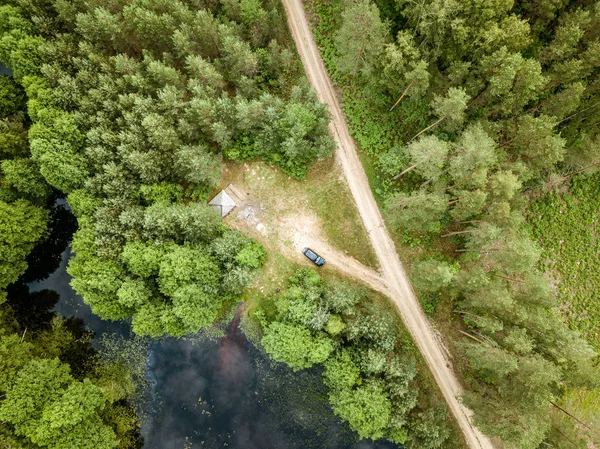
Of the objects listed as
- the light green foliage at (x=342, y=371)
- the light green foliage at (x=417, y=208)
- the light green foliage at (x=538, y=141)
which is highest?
the light green foliage at (x=538, y=141)

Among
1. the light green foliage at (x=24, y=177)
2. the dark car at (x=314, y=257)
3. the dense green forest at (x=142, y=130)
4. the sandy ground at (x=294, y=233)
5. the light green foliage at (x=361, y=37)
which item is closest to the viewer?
the light green foliage at (x=361, y=37)

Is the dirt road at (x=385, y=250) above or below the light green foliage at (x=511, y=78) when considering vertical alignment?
below

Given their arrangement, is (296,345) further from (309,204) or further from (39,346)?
(39,346)

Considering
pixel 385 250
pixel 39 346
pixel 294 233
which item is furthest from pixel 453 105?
pixel 39 346

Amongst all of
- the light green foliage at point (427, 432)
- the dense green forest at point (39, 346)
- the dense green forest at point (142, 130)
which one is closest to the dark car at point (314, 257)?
the dense green forest at point (142, 130)

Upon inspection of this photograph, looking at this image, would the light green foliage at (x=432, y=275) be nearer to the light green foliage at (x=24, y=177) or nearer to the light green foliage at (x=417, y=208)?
the light green foliage at (x=417, y=208)

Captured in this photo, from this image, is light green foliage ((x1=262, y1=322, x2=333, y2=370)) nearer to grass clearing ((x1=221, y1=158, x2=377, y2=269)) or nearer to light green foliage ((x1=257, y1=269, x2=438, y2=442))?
light green foliage ((x1=257, y1=269, x2=438, y2=442))
